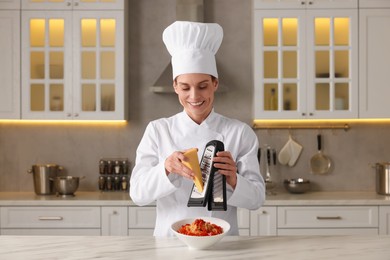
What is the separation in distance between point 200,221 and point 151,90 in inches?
99.6

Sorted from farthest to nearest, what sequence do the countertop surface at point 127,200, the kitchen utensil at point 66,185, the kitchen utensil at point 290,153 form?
1. the kitchen utensil at point 290,153
2. the kitchen utensil at point 66,185
3. the countertop surface at point 127,200

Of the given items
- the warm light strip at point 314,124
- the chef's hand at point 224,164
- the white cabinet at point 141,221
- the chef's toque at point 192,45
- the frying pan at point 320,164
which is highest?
the chef's toque at point 192,45

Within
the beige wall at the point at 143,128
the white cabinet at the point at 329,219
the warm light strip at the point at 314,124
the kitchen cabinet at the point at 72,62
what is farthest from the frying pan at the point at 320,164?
the kitchen cabinet at the point at 72,62

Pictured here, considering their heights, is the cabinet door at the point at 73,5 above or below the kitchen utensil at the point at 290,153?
above

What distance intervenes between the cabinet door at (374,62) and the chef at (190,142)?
2.16m

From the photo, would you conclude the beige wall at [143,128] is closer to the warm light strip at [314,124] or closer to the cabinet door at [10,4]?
the warm light strip at [314,124]

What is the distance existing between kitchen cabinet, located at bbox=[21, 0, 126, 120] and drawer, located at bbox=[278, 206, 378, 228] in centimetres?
150

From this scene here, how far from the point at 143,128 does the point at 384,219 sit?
2.07 m

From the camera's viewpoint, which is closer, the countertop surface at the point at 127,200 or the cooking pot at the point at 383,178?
the countertop surface at the point at 127,200

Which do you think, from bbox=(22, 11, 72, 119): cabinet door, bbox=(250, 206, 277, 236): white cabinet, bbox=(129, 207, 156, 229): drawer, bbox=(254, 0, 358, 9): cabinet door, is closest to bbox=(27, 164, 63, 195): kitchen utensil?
bbox=(22, 11, 72, 119): cabinet door

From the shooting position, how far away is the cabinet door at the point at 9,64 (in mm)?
A: 4203

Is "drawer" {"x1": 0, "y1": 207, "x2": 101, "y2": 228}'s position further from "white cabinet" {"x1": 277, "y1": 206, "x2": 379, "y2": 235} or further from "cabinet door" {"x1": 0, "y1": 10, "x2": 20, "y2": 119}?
"white cabinet" {"x1": 277, "y1": 206, "x2": 379, "y2": 235}

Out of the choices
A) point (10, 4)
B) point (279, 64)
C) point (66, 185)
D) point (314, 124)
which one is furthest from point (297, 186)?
point (10, 4)

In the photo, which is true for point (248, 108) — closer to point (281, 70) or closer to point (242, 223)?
point (281, 70)
